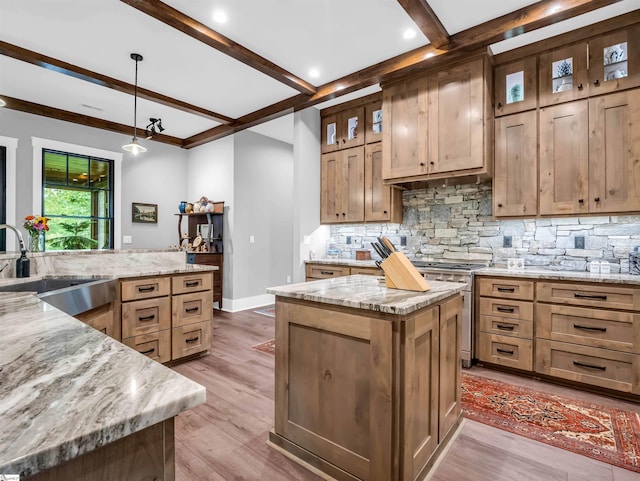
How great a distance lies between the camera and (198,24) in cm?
306

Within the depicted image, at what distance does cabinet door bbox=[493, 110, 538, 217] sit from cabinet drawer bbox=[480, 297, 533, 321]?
0.86 meters

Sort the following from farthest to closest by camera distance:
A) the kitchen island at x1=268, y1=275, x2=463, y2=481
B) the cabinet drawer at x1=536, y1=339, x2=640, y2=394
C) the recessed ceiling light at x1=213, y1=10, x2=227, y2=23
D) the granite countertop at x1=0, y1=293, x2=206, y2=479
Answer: the recessed ceiling light at x1=213, y1=10, x2=227, y2=23 → the cabinet drawer at x1=536, y1=339, x2=640, y2=394 → the kitchen island at x1=268, y1=275, x2=463, y2=481 → the granite countertop at x1=0, y1=293, x2=206, y2=479

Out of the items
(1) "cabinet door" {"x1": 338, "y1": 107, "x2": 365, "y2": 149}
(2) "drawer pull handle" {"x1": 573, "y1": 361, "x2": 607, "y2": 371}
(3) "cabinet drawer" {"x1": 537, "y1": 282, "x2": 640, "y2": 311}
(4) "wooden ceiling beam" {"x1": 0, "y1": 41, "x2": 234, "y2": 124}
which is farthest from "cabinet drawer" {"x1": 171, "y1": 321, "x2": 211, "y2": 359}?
(2) "drawer pull handle" {"x1": 573, "y1": 361, "x2": 607, "y2": 371}

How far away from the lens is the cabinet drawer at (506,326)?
299cm

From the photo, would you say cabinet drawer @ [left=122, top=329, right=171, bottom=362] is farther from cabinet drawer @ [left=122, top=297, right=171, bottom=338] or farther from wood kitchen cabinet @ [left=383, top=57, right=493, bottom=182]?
wood kitchen cabinet @ [left=383, top=57, right=493, bottom=182]

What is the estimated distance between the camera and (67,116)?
512cm

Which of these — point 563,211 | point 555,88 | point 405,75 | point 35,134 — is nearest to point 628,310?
point 563,211

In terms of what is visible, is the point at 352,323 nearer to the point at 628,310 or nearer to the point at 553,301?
the point at 553,301

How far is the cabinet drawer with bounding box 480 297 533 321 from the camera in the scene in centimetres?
298

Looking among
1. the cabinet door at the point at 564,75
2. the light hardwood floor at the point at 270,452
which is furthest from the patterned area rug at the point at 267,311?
the cabinet door at the point at 564,75

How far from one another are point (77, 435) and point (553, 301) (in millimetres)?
3304

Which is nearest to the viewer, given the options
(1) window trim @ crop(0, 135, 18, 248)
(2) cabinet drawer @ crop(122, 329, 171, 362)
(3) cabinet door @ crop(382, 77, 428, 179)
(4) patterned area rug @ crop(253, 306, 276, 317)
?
(2) cabinet drawer @ crop(122, 329, 171, 362)

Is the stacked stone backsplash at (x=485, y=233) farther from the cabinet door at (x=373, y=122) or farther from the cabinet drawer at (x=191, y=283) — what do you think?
the cabinet drawer at (x=191, y=283)

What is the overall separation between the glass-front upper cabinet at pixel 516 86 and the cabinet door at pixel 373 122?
133 cm
